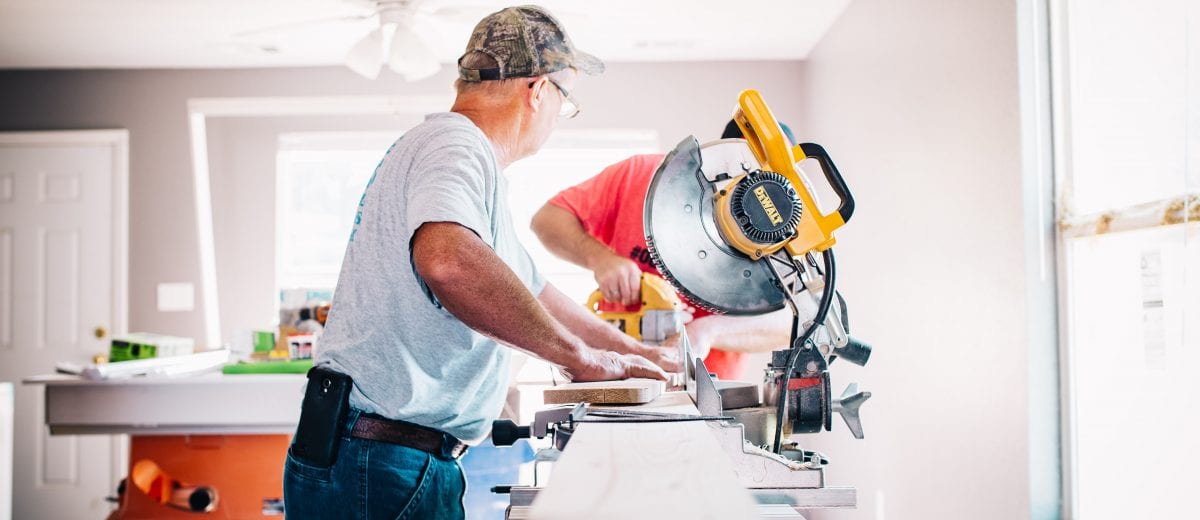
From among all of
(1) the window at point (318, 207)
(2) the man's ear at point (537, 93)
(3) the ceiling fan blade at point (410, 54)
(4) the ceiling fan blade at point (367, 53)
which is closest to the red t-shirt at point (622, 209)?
(2) the man's ear at point (537, 93)

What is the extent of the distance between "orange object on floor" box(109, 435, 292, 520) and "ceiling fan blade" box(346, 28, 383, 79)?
151 cm

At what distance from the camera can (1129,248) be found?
6.61ft

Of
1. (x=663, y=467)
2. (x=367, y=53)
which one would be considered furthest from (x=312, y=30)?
(x=663, y=467)

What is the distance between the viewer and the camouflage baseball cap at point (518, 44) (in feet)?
4.40

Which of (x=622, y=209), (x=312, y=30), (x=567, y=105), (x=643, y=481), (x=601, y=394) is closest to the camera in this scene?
(x=643, y=481)

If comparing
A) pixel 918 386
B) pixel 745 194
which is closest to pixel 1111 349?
pixel 918 386

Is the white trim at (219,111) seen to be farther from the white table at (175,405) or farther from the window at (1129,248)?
the window at (1129,248)

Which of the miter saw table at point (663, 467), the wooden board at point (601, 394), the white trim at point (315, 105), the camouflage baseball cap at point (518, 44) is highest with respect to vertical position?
the white trim at point (315, 105)

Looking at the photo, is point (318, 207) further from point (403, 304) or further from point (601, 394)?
point (601, 394)

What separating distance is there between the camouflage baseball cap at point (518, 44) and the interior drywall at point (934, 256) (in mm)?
1442

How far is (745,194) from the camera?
116cm

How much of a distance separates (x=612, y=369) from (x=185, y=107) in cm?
445

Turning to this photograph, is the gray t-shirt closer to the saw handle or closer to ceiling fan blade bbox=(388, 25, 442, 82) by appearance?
the saw handle

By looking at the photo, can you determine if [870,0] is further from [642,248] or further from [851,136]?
[642,248]
